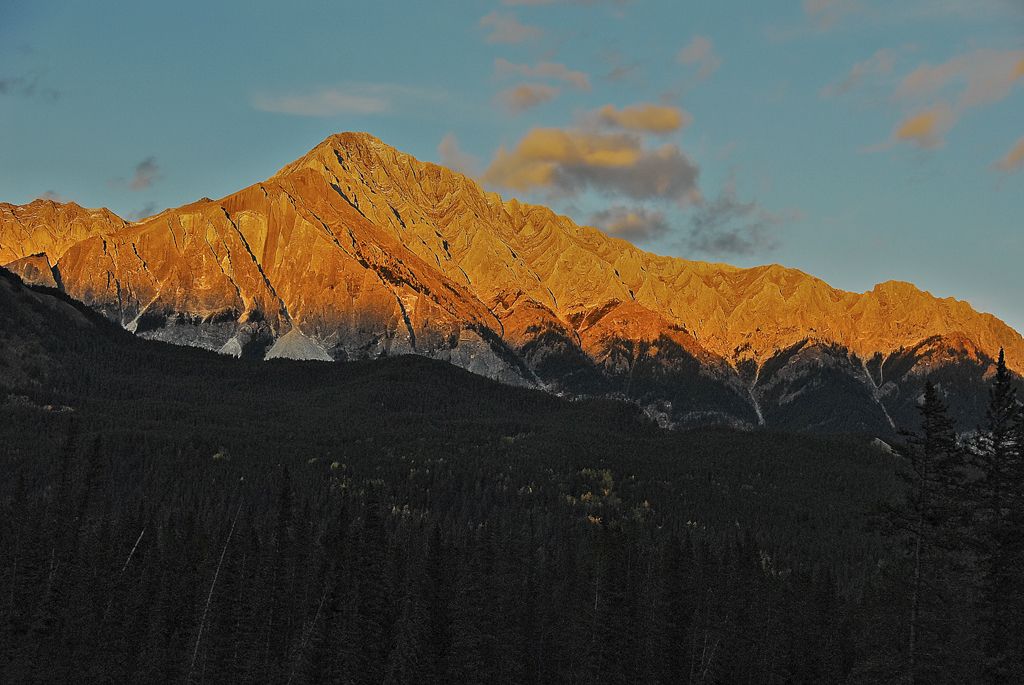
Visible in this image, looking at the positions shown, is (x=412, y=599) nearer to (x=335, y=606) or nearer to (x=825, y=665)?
(x=335, y=606)

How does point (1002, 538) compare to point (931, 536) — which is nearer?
point (931, 536)

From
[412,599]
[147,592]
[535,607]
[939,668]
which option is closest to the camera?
[939,668]

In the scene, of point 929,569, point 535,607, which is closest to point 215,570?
point 535,607

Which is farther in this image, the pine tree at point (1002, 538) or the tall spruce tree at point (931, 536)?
the pine tree at point (1002, 538)

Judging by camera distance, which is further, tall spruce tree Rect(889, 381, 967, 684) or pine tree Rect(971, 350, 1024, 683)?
pine tree Rect(971, 350, 1024, 683)

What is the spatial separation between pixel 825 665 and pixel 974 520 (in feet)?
219

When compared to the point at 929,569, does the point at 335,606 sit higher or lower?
lower

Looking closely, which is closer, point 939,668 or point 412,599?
point 939,668

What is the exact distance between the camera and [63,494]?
121250mm

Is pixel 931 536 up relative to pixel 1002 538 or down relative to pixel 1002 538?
down

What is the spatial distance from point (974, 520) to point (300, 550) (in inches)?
2829

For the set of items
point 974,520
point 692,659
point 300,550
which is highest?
point 974,520

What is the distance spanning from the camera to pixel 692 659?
110625mm

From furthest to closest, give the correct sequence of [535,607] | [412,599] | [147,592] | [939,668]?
[535,607] < [147,592] < [412,599] < [939,668]
